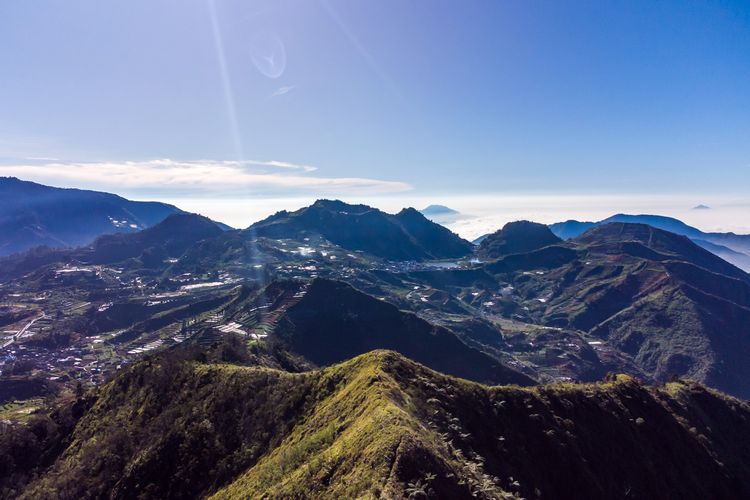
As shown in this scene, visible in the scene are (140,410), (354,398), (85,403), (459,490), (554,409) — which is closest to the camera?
(459,490)

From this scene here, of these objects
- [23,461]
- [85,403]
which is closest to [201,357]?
[85,403]

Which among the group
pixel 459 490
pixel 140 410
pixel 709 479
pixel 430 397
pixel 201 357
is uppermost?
pixel 459 490

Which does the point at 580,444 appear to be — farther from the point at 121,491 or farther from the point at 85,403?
the point at 85,403

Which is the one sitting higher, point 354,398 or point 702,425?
point 354,398

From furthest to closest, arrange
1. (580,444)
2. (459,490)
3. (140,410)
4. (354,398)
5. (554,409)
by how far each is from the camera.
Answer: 1. (140,410)
2. (554,409)
3. (580,444)
4. (354,398)
5. (459,490)

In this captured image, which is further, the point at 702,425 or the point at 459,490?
the point at 702,425

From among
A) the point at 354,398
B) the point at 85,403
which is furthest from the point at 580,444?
the point at 85,403

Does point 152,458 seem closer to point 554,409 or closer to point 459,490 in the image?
point 459,490
